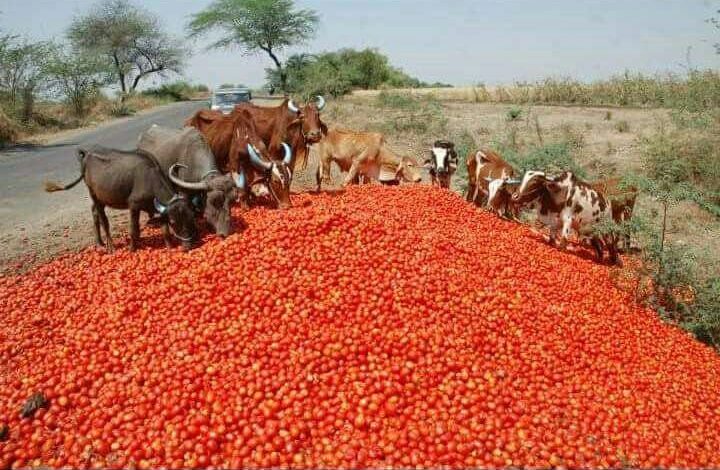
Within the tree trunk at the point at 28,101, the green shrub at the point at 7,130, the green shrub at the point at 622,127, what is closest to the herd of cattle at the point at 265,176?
the green shrub at the point at 622,127

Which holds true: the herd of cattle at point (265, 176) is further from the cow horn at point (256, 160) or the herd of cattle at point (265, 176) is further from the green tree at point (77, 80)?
the green tree at point (77, 80)

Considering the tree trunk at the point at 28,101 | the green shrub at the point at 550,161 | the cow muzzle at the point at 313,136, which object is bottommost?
the green shrub at the point at 550,161

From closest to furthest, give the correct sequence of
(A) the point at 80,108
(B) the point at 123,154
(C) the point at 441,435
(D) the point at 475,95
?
(C) the point at 441,435
(B) the point at 123,154
(A) the point at 80,108
(D) the point at 475,95

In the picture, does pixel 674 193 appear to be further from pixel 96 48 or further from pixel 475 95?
pixel 96 48

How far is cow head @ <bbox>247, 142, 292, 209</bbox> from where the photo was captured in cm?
860

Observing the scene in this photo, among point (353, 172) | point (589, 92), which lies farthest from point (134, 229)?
point (589, 92)

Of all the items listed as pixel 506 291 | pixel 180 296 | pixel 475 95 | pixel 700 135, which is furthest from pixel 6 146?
pixel 475 95

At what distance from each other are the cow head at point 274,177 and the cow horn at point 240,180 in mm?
280

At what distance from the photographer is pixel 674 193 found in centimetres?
683

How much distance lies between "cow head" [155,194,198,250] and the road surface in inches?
84.4

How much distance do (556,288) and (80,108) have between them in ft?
107

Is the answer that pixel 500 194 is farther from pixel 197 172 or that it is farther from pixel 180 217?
pixel 180 217

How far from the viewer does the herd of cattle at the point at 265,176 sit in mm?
6898

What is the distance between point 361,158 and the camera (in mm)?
11477
